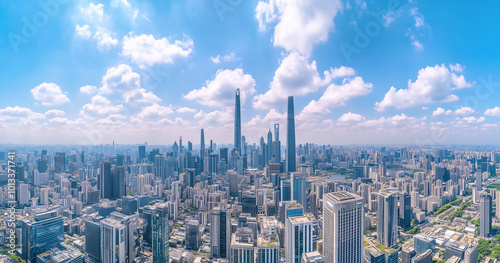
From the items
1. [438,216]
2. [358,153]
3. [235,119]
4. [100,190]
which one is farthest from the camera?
[235,119]

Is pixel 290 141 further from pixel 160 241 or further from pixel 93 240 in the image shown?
pixel 93 240

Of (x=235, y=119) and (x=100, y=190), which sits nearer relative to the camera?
(x=100, y=190)

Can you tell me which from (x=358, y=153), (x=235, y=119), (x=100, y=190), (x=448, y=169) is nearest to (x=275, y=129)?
(x=235, y=119)

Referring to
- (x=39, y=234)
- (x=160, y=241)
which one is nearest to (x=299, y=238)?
(x=160, y=241)

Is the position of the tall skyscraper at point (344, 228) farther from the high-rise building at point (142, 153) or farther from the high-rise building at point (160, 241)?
the high-rise building at point (142, 153)

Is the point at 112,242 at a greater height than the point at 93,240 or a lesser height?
greater

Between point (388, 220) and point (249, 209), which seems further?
point (249, 209)

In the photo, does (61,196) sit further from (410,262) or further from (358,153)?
(358,153)
